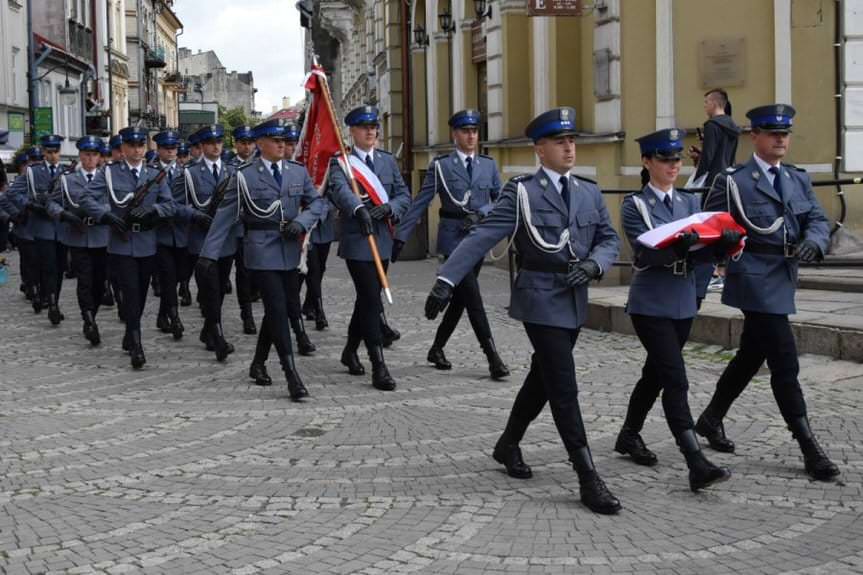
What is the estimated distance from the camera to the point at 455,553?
5.54 m

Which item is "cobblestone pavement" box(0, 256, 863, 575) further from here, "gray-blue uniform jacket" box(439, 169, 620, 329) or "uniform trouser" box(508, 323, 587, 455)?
"gray-blue uniform jacket" box(439, 169, 620, 329)

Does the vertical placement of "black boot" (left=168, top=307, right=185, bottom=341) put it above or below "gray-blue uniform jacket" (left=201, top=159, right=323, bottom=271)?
below

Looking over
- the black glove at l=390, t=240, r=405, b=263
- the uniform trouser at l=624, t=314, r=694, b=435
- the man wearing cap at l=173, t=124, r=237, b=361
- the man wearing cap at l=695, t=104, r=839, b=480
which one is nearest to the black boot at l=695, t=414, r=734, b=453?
the man wearing cap at l=695, t=104, r=839, b=480

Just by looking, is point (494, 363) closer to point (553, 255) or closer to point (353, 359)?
point (353, 359)

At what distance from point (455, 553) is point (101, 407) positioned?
4.31 metres

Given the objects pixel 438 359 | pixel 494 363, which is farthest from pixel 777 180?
pixel 438 359

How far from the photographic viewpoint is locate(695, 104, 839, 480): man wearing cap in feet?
22.4

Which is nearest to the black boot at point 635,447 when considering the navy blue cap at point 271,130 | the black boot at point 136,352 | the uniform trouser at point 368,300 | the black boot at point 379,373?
the black boot at point 379,373

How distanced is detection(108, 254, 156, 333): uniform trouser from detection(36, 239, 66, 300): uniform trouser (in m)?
3.39

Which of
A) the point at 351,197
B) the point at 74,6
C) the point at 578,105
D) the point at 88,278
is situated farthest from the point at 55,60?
the point at 351,197

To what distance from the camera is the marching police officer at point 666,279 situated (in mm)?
6504

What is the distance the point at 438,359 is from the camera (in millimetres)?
10422

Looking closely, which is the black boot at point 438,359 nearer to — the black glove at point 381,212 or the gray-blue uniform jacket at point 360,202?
the gray-blue uniform jacket at point 360,202

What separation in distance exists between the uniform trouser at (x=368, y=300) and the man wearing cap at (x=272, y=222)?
0.55m
